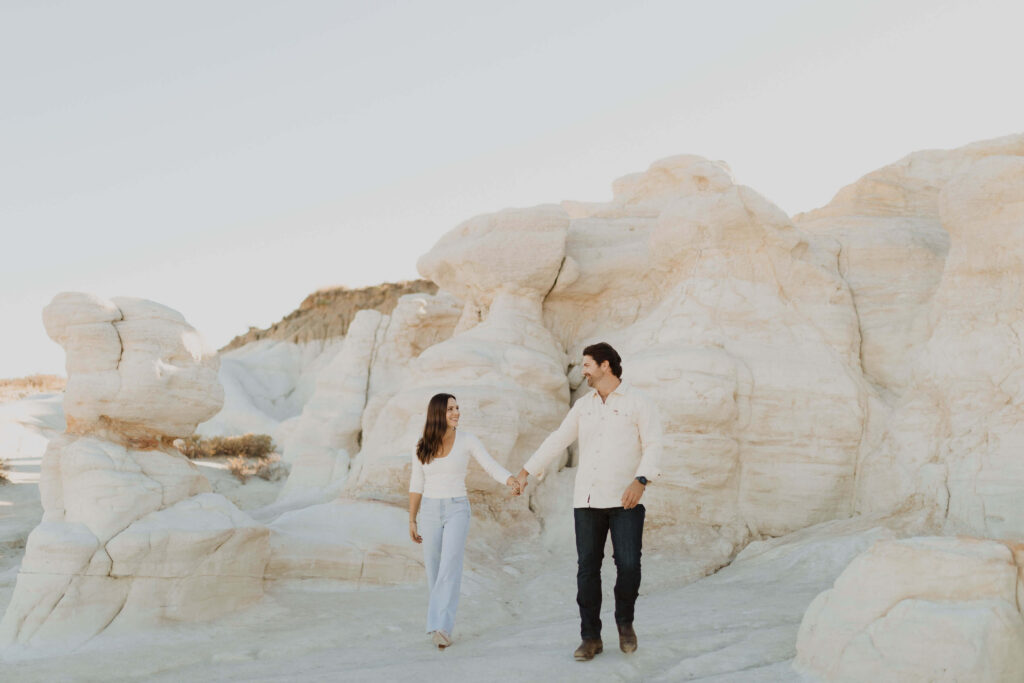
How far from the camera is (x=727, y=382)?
7.73 m

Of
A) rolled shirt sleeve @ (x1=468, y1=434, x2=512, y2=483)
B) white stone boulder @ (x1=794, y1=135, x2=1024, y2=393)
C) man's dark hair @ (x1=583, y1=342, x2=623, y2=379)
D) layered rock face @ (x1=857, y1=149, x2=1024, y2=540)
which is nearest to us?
man's dark hair @ (x1=583, y1=342, x2=623, y2=379)

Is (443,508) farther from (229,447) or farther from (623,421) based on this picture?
(229,447)

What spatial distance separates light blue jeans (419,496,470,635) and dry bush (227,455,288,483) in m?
10.1

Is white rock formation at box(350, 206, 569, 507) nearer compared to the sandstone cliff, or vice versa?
white rock formation at box(350, 206, 569, 507)

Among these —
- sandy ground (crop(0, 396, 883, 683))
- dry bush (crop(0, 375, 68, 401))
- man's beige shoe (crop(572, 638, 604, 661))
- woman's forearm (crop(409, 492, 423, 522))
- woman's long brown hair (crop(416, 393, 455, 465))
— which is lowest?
sandy ground (crop(0, 396, 883, 683))

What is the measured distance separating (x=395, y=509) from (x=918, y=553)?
16.1ft

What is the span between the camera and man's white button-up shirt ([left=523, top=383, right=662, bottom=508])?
420 cm

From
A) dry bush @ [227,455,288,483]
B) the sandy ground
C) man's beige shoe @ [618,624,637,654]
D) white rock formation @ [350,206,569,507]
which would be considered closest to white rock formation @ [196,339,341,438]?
dry bush @ [227,455,288,483]

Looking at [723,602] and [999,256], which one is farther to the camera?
[999,256]

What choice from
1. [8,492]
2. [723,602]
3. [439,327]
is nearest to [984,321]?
[723,602]

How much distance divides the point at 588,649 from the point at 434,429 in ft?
4.98

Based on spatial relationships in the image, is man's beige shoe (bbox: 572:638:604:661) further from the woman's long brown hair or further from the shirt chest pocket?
the woman's long brown hair

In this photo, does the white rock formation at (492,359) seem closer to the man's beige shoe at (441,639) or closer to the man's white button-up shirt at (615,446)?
the man's beige shoe at (441,639)

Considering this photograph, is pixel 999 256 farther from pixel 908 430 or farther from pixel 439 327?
pixel 439 327
